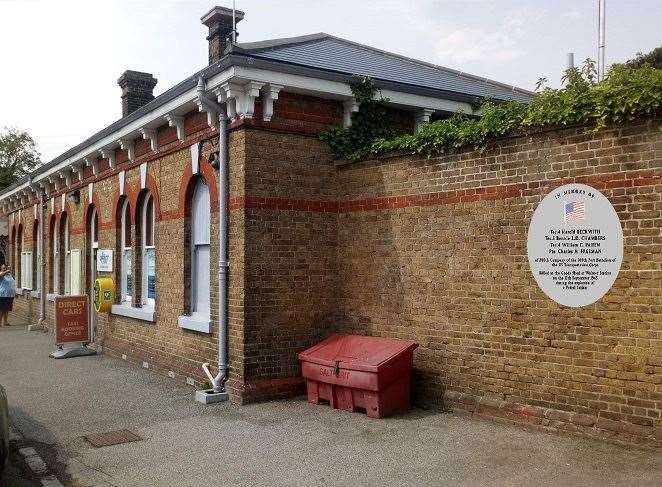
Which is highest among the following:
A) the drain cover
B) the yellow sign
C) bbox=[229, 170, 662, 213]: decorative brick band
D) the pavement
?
bbox=[229, 170, 662, 213]: decorative brick band

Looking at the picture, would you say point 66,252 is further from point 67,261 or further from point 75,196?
point 75,196

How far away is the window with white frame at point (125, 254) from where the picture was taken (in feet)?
47.6

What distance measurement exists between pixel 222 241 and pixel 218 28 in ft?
17.5

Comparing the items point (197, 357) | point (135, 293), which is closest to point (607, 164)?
point (197, 357)

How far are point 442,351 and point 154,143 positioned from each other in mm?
7058

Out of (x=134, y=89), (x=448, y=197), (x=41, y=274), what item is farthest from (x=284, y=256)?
(x=41, y=274)

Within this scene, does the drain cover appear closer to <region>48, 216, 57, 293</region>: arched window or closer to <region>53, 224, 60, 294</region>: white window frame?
<region>53, 224, 60, 294</region>: white window frame

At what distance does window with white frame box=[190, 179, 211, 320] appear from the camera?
36.5ft

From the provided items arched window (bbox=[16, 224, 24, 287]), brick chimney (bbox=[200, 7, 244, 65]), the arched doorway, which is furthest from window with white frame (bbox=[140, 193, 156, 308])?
arched window (bbox=[16, 224, 24, 287])

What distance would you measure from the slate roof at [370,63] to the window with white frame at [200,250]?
2.65m

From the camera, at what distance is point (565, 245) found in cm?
750

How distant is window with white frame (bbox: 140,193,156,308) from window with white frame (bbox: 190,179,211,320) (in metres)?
2.26

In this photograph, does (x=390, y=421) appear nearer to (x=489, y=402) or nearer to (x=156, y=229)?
(x=489, y=402)

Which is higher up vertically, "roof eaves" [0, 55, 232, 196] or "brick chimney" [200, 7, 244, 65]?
"brick chimney" [200, 7, 244, 65]
